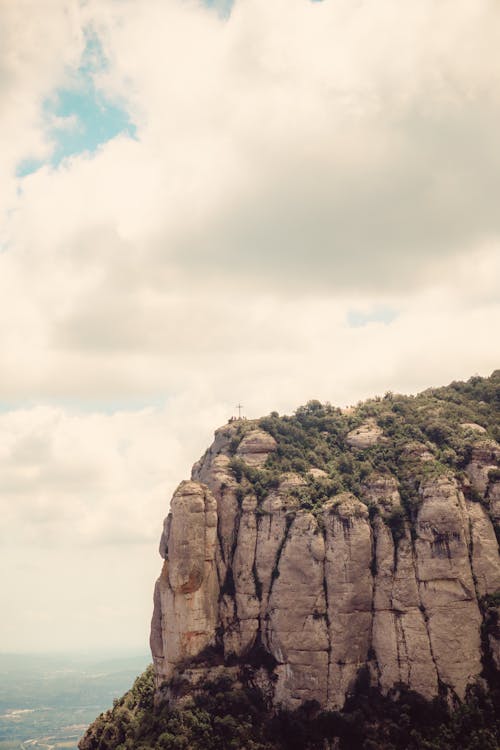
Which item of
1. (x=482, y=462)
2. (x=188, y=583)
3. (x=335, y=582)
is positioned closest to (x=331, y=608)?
(x=335, y=582)

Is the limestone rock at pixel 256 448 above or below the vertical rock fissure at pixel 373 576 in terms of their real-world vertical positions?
above

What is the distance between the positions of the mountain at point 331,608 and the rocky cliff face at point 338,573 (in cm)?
14

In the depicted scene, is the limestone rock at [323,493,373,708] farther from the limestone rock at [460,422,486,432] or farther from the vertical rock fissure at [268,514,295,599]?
the limestone rock at [460,422,486,432]

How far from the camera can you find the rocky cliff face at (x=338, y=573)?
6500 cm

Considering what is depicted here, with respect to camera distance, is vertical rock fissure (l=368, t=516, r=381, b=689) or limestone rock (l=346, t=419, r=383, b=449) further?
limestone rock (l=346, t=419, r=383, b=449)

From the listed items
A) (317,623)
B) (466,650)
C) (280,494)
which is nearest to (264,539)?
(280,494)

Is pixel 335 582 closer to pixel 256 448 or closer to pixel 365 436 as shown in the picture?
pixel 256 448

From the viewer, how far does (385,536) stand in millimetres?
69688

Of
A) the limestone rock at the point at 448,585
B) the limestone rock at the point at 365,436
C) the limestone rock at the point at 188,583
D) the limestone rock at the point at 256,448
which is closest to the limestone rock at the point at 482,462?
the limestone rock at the point at 448,585

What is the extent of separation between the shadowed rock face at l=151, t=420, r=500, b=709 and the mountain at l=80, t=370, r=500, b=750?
0.13 meters

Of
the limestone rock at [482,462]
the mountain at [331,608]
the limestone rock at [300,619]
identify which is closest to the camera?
the mountain at [331,608]

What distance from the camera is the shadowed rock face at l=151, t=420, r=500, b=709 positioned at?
64.8 m

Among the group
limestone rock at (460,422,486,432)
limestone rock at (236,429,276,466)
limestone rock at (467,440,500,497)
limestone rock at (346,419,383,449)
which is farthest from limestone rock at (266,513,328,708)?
limestone rock at (460,422,486,432)

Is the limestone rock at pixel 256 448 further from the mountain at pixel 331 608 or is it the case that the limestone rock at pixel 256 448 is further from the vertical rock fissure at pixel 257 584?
the vertical rock fissure at pixel 257 584
